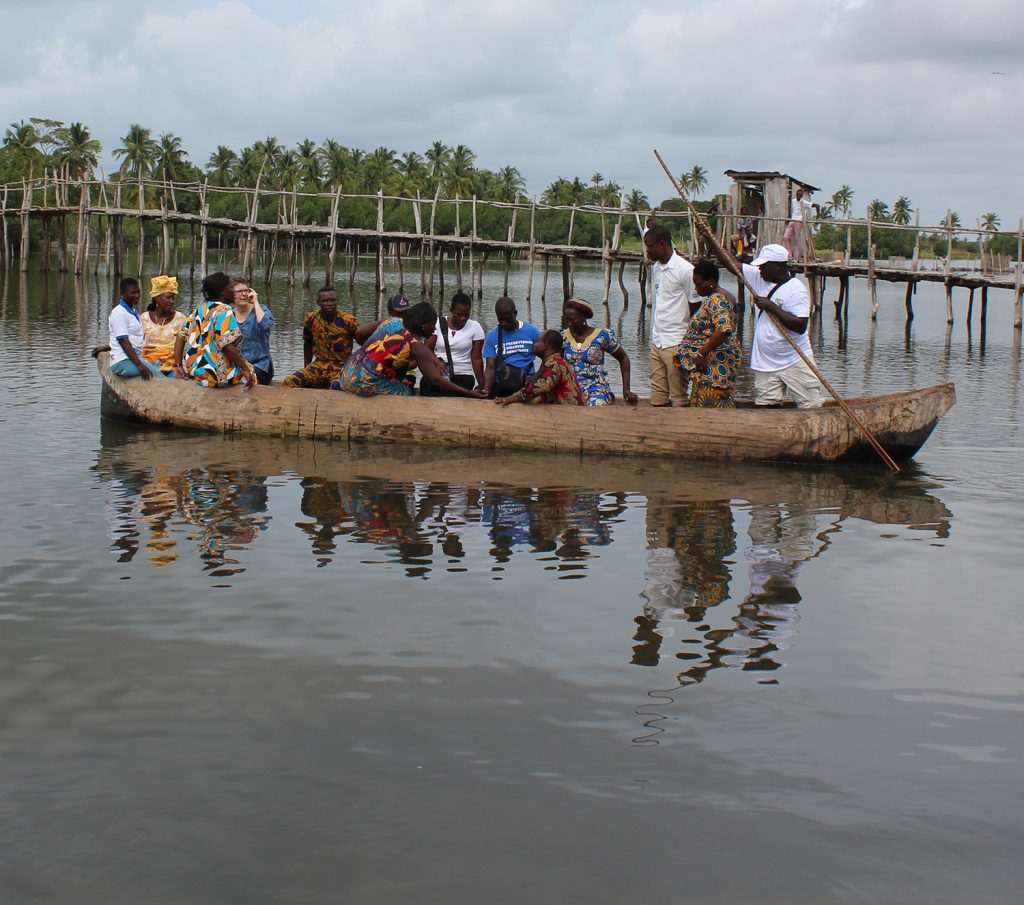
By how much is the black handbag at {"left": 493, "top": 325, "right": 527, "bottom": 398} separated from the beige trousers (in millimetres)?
974

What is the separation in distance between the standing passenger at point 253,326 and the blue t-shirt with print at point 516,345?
67.7 inches

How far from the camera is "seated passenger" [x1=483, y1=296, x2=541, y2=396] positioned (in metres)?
8.48

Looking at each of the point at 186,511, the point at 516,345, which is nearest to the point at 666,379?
the point at 516,345

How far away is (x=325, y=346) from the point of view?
916 cm

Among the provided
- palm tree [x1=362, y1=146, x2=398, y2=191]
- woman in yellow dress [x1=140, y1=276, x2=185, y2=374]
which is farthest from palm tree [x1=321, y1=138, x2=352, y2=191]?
woman in yellow dress [x1=140, y1=276, x2=185, y2=374]

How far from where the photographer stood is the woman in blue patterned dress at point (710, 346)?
7602 mm

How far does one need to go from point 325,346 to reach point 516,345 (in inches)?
65.3

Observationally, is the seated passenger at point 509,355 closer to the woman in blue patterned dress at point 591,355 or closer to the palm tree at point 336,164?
the woman in blue patterned dress at point 591,355

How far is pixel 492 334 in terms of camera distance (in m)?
8.54

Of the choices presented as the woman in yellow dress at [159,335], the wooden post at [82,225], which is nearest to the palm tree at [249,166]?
the wooden post at [82,225]

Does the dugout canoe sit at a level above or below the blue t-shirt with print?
below

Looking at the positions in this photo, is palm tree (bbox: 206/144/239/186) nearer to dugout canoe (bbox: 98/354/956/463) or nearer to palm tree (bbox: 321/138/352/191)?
palm tree (bbox: 321/138/352/191)

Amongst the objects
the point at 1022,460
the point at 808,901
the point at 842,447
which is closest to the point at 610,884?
the point at 808,901

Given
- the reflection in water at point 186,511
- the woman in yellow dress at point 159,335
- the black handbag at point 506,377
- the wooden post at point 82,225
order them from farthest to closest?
the wooden post at point 82,225 → the woman in yellow dress at point 159,335 → the black handbag at point 506,377 → the reflection in water at point 186,511
